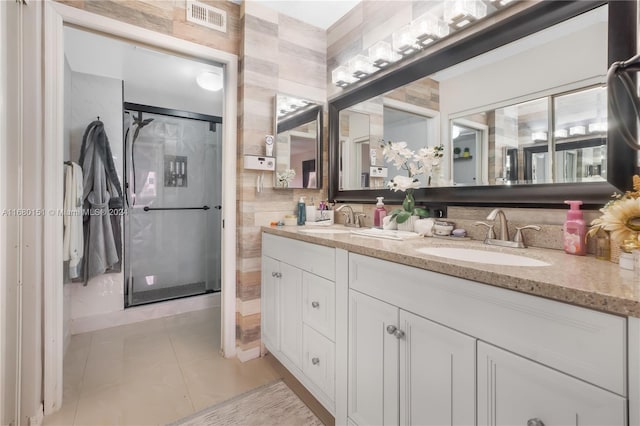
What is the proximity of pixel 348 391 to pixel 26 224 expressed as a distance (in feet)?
5.52

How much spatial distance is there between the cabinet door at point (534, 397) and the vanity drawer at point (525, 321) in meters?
0.02

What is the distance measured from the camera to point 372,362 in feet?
3.81

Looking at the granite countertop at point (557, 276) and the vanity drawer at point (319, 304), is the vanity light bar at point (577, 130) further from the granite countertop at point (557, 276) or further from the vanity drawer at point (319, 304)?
the vanity drawer at point (319, 304)

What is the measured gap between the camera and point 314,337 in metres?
1.50

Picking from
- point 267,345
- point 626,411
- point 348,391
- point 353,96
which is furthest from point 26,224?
point 626,411

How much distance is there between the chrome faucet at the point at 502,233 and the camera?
47.4 inches

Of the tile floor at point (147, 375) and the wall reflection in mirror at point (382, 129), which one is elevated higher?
the wall reflection in mirror at point (382, 129)

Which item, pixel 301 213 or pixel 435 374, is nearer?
pixel 435 374

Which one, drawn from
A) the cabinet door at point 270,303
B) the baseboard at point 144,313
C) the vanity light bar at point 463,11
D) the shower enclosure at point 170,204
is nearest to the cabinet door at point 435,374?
the cabinet door at point 270,303

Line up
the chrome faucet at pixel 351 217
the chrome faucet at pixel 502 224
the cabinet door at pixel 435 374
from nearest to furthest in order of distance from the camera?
the cabinet door at pixel 435 374 → the chrome faucet at pixel 502 224 → the chrome faucet at pixel 351 217

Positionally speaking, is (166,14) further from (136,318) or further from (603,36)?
(136,318)

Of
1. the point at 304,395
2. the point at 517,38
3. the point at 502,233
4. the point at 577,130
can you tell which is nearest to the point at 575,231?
the point at 502,233

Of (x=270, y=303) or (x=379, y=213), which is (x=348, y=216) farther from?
(x=270, y=303)

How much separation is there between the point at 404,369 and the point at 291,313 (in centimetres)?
82
